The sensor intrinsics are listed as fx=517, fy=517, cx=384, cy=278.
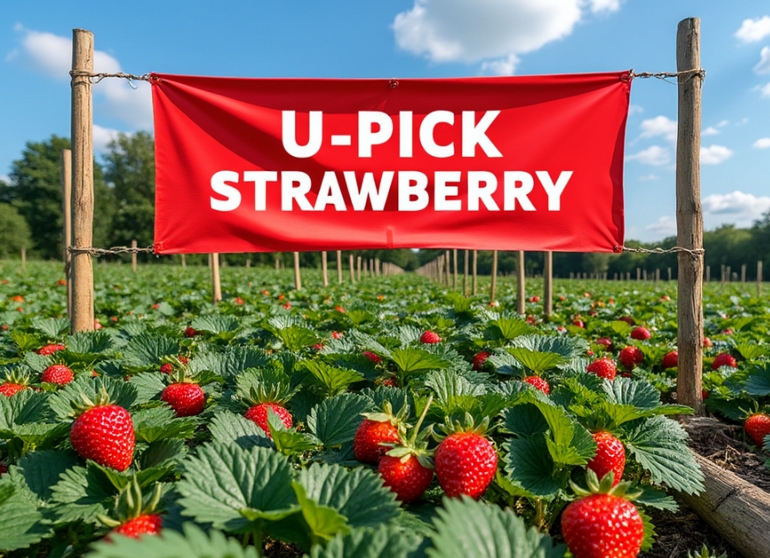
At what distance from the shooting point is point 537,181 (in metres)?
3.12

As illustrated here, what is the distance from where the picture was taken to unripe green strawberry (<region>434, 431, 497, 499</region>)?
123cm

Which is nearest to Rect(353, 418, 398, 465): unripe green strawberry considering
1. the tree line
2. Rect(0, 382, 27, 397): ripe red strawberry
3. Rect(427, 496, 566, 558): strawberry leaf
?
Rect(427, 496, 566, 558): strawberry leaf

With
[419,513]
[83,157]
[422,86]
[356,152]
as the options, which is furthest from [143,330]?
[419,513]

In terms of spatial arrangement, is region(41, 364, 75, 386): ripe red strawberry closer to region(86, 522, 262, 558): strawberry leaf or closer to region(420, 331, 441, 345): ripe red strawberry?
region(420, 331, 441, 345): ripe red strawberry

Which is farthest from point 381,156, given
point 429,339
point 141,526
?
point 141,526

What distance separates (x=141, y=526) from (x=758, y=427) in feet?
8.88

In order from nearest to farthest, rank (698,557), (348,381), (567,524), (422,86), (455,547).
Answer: (455,547)
(567,524)
(698,557)
(348,381)
(422,86)

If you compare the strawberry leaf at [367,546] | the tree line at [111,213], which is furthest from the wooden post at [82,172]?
the tree line at [111,213]

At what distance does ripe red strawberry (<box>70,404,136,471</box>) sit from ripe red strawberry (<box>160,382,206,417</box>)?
20.4 inches

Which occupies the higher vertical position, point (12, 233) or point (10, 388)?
point (12, 233)

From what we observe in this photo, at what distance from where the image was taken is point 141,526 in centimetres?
102

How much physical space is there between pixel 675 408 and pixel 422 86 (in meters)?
2.23

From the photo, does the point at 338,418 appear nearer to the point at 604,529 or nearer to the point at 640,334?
the point at 604,529

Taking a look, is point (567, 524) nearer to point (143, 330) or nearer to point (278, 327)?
point (278, 327)
